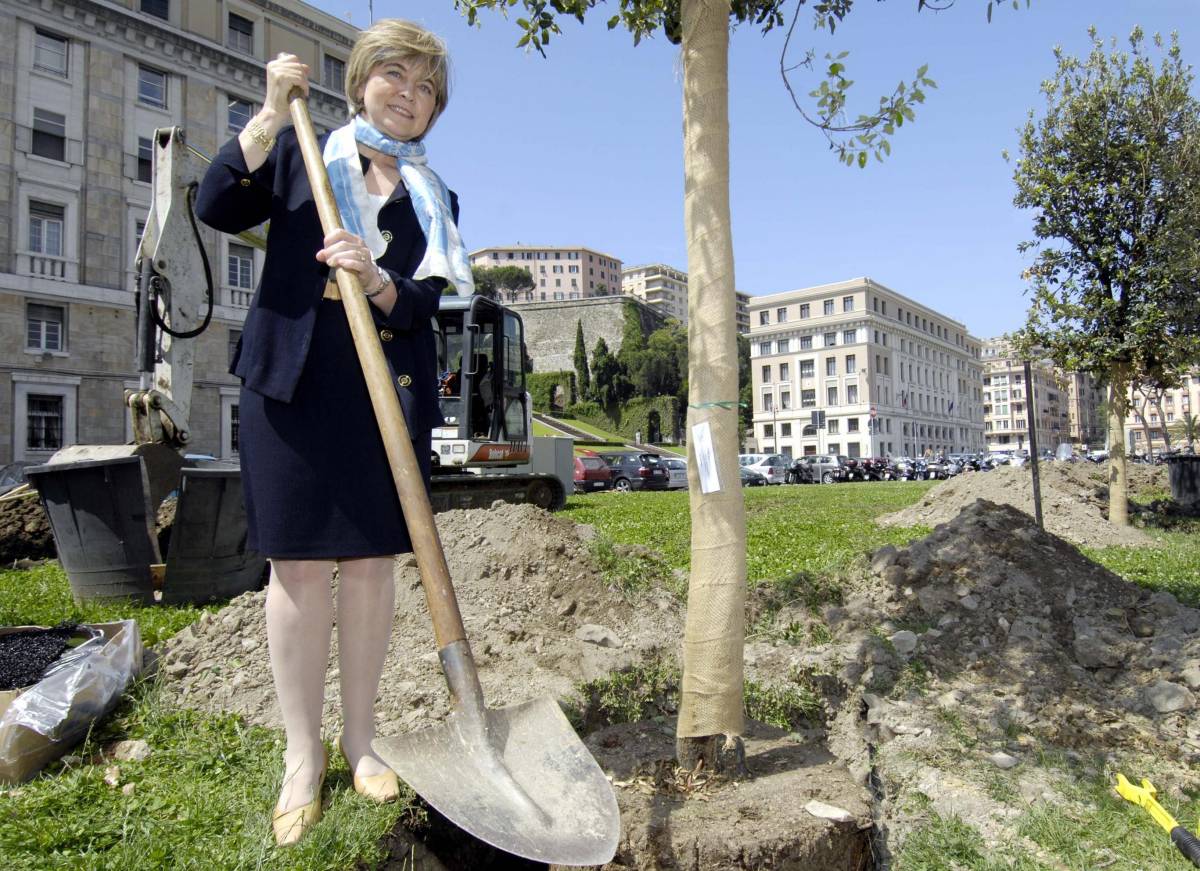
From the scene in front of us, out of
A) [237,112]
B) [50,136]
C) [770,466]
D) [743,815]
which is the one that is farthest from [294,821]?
[770,466]

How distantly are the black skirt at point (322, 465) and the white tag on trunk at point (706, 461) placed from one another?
846 millimetres

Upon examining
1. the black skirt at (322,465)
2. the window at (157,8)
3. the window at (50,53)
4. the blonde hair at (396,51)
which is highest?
the window at (157,8)

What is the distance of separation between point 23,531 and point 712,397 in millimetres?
8627

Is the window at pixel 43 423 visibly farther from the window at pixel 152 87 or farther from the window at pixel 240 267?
the window at pixel 152 87

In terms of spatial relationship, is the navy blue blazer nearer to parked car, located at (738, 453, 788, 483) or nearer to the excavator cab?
the excavator cab

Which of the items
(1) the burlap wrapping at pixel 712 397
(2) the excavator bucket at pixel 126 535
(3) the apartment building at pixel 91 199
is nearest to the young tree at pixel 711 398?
(1) the burlap wrapping at pixel 712 397

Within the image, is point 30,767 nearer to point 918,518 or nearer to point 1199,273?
point 918,518

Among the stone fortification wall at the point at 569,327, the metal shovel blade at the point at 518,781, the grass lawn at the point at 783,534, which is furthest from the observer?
the stone fortification wall at the point at 569,327

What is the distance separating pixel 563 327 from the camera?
3509 inches

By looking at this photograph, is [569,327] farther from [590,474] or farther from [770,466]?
[590,474]

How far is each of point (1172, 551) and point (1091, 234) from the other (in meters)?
4.62

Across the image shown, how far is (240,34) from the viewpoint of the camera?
1218 inches

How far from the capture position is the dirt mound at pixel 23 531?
314 inches

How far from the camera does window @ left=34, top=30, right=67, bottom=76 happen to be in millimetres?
25141
